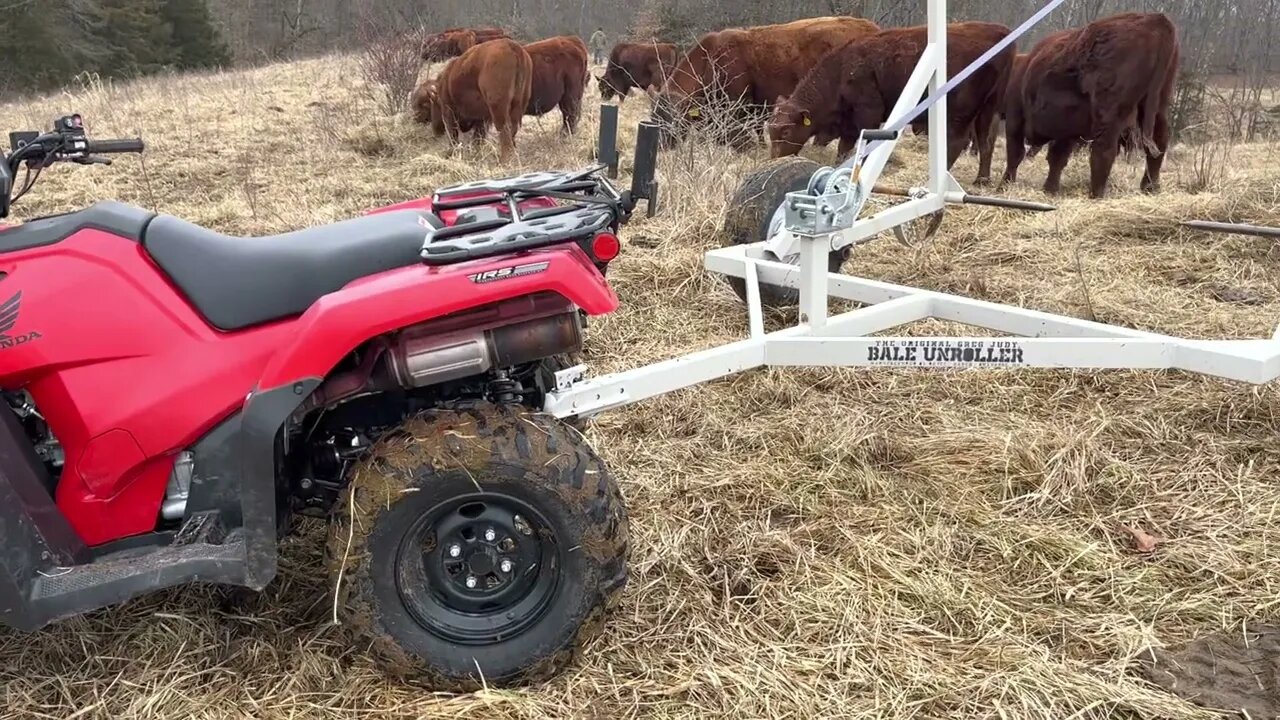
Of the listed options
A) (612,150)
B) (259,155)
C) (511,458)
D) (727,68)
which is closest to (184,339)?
(511,458)

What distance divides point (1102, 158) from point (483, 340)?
8811 millimetres

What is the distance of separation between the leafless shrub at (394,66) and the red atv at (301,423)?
42.1ft

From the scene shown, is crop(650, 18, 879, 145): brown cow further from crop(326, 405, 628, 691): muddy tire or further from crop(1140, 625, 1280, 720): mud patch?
crop(326, 405, 628, 691): muddy tire

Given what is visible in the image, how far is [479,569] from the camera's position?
7.77ft

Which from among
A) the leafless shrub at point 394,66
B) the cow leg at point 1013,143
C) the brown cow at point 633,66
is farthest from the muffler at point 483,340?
the brown cow at point 633,66

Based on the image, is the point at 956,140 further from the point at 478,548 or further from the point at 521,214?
the point at 478,548

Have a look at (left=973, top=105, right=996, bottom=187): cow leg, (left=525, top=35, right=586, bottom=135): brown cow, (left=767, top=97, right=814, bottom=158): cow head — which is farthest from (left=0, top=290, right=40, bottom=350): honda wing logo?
(left=525, top=35, right=586, bottom=135): brown cow

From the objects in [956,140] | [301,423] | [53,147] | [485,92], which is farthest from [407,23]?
[301,423]

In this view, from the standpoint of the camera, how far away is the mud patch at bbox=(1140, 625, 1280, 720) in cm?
239

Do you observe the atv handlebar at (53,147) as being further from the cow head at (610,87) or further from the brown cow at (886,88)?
the cow head at (610,87)

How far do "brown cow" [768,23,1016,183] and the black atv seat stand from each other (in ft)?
28.4

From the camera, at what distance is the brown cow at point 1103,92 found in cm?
908

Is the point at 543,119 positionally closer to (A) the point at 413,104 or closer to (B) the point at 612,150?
(A) the point at 413,104

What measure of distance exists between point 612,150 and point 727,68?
34.1ft
